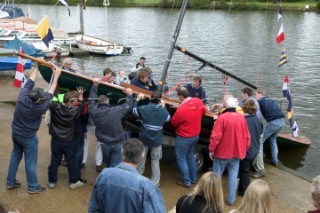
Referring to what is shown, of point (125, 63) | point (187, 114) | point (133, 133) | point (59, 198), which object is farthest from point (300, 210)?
point (125, 63)

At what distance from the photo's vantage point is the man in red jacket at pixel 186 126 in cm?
668

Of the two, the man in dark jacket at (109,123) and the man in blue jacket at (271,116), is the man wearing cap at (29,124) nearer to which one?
the man in dark jacket at (109,123)

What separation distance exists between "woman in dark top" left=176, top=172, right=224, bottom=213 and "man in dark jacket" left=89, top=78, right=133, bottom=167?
9.06 ft

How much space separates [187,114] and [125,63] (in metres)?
21.0

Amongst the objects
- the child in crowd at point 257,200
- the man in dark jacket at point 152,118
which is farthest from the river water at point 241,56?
the child in crowd at point 257,200

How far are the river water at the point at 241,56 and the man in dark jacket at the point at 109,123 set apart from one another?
233 inches

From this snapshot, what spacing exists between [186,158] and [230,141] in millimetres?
1129

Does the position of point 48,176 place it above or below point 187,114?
below

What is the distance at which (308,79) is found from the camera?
21953 millimetres

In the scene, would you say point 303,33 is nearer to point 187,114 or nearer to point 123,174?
point 187,114

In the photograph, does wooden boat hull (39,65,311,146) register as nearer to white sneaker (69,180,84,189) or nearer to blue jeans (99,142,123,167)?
blue jeans (99,142,123,167)

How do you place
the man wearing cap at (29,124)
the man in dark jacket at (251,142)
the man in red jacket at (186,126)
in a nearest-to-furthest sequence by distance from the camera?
the man wearing cap at (29,124), the man in red jacket at (186,126), the man in dark jacket at (251,142)

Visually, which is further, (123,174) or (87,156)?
(87,156)

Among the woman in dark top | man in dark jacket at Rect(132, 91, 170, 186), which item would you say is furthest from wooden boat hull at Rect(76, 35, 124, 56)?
the woman in dark top
